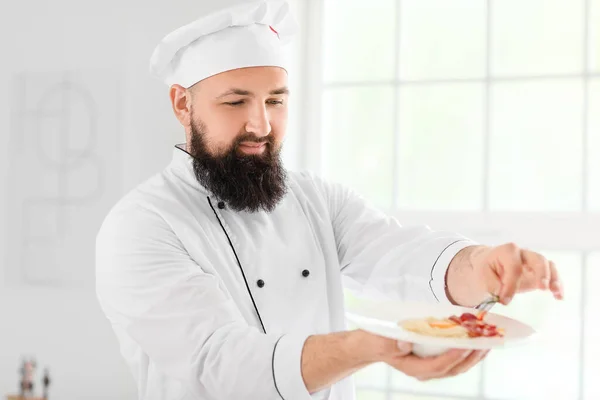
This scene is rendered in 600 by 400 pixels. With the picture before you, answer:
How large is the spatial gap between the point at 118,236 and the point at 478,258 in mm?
797

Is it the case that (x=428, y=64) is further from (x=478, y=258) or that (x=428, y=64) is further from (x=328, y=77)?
(x=478, y=258)

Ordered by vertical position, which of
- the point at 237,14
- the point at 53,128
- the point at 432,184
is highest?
the point at 237,14

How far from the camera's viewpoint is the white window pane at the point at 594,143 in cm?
246

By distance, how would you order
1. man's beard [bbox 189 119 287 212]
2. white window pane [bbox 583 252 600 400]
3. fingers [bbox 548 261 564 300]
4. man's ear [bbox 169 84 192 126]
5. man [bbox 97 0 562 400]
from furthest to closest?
white window pane [bbox 583 252 600 400]
man's ear [bbox 169 84 192 126]
man's beard [bbox 189 119 287 212]
man [bbox 97 0 562 400]
fingers [bbox 548 261 564 300]

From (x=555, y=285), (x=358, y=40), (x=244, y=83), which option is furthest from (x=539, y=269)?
(x=358, y=40)

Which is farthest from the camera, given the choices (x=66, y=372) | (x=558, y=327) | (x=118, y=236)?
(x=66, y=372)

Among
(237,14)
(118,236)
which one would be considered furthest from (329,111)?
(118,236)

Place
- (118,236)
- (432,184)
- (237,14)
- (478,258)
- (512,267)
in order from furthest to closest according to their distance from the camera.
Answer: (432,184), (237,14), (118,236), (478,258), (512,267)

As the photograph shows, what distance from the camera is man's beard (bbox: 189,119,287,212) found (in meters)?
1.85

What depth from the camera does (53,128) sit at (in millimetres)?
2957

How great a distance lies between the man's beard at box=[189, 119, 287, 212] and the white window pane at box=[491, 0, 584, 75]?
1.07m

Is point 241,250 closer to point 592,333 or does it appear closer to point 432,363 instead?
point 432,363

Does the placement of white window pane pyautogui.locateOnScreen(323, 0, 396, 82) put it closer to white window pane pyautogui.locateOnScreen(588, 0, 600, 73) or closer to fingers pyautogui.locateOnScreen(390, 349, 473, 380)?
white window pane pyautogui.locateOnScreen(588, 0, 600, 73)

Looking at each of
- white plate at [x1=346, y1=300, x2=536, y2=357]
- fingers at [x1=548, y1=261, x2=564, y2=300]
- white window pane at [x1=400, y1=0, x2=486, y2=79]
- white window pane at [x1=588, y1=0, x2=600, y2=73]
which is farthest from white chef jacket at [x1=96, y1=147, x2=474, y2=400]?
white window pane at [x1=588, y1=0, x2=600, y2=73]
